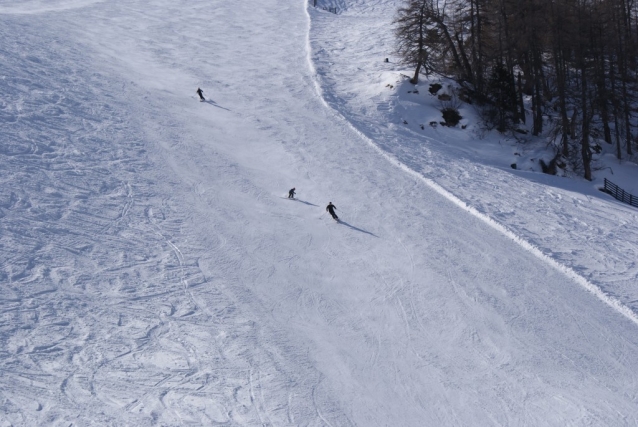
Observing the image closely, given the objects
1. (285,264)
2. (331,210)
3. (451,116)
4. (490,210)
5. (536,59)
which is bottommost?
(285,264)

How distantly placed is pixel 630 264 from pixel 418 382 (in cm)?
1095

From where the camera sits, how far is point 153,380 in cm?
1508

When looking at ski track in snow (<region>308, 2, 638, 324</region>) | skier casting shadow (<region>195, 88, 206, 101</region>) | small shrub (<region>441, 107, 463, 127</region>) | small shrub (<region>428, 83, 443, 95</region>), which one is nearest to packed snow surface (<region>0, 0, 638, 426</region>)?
ski track in snow (<region>308, 2, 638, 324</region>)

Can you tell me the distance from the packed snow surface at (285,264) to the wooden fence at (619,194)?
3.42ft

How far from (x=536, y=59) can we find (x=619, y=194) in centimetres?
841

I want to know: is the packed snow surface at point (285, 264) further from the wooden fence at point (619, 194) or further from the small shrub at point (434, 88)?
the small shrub at point (434, 88)

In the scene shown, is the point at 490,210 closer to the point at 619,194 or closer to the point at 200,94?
the point at 619,194

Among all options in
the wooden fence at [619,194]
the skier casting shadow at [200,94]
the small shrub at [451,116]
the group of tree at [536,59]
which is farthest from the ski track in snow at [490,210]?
the skier casting shadow at [200,94]

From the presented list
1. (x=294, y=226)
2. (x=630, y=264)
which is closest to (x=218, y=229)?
(x=294, y=226)

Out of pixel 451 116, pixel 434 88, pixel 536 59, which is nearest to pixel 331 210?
pixel 451 116

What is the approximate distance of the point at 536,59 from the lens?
32375mm

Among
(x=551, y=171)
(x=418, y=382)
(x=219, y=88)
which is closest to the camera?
(x=418, y=382)

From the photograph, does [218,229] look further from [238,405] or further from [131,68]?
[131,68]

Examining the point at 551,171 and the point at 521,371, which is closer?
the point at 521,371
